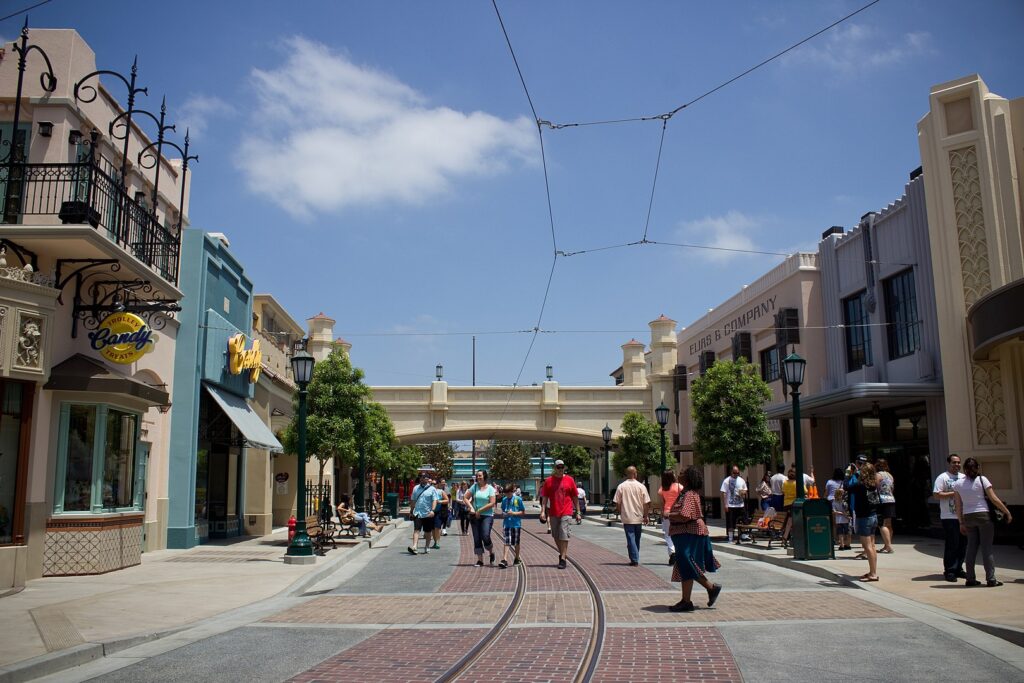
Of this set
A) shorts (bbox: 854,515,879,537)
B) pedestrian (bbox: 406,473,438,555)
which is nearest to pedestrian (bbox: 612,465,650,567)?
shorts (bbox: 854,515,879,537)

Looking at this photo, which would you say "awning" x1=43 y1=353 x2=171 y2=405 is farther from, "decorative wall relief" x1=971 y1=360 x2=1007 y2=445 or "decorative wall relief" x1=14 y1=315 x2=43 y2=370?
"decorative wall relief" x1=971 y1=360 x2=1007 y2=445

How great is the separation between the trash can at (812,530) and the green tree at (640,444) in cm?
2428

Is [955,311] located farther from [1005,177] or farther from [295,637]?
[295,637]

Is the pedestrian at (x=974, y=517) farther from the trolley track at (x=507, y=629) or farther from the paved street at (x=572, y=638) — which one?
the trolley track at (x=507, y=629)

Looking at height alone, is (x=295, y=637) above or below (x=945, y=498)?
below

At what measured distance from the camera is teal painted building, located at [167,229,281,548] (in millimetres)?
20641

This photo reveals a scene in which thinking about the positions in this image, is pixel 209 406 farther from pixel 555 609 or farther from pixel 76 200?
pixel 555 609

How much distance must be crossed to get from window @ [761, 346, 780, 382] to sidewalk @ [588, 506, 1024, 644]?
1130 cm

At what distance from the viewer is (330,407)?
83.0 ft

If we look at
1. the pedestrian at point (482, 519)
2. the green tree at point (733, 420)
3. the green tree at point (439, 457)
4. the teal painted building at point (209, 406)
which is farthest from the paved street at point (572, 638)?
the green tree at point (439, 457)

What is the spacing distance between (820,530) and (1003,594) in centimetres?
460

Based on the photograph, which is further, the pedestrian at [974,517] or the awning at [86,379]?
the awning at [86,379]

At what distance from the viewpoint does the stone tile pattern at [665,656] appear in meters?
6.97

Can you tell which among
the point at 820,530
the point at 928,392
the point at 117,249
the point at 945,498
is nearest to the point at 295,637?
the point at 117,249
